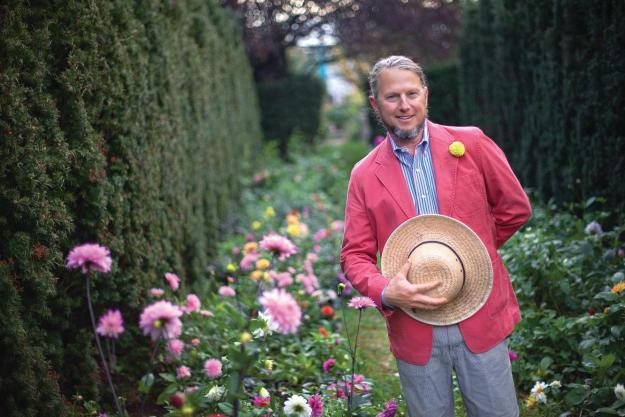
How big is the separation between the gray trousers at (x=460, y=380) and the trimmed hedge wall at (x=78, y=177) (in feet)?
4.82

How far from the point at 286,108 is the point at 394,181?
1442 centimetres

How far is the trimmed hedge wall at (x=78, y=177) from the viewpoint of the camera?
2676 mm

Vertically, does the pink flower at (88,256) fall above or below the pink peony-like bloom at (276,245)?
below

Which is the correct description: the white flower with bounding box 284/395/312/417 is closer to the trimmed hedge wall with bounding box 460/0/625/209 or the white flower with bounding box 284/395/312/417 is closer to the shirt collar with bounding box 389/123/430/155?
the shirt collar with bounding box 389/123/430/155

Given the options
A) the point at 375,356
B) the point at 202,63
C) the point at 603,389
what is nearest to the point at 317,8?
the point at 202,63

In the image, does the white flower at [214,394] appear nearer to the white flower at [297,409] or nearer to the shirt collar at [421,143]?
the white flower at [297,409]

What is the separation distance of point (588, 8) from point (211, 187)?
3622 mm

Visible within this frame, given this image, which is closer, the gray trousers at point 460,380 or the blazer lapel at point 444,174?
the gray trousers at point 460,380

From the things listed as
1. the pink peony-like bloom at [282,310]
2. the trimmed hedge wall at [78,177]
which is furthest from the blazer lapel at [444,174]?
the trimmed hedge wall at [78,177]

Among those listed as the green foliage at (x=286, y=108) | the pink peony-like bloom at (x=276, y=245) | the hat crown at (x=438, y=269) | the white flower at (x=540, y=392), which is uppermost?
the green foliage at (x=286, y=108)

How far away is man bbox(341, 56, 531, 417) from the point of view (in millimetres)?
2316

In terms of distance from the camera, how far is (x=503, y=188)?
244 cm

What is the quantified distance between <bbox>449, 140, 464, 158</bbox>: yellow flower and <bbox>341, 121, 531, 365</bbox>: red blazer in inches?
0.7

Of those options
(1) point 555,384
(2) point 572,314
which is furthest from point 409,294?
(2) point 572,314
